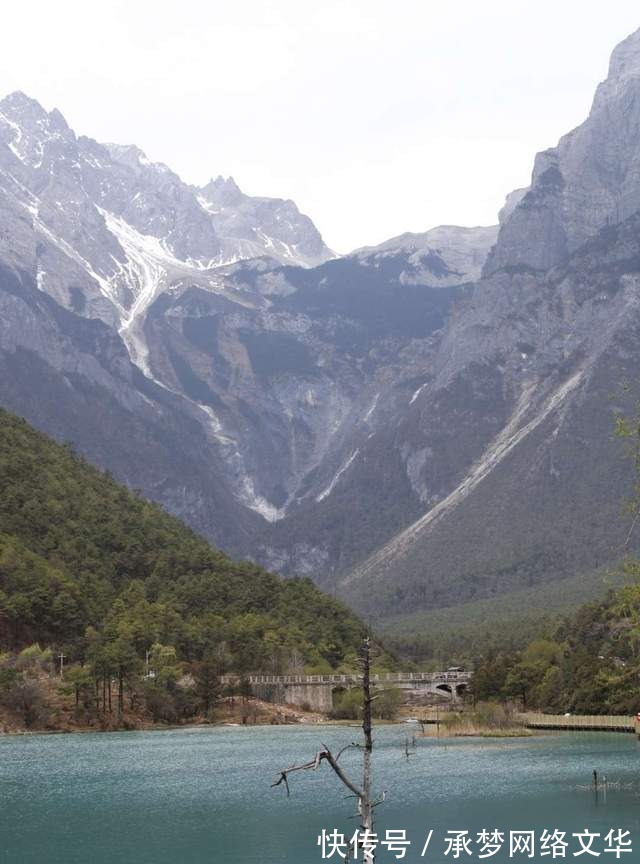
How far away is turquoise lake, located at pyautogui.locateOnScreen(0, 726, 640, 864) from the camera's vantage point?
247 feet

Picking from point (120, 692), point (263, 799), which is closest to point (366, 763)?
point (263, 799)

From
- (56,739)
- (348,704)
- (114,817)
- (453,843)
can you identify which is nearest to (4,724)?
(56,739)

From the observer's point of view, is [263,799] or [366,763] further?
[263,799]

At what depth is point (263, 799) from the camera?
92375 millimetres

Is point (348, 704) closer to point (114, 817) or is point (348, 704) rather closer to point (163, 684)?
point (163, 684)

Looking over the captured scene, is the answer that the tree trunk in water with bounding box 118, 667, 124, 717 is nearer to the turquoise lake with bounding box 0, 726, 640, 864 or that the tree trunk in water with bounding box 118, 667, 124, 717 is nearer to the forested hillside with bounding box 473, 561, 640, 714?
the turquoise lake with bounding box 0, 726, 640, 864

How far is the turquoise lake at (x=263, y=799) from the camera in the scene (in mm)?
75375

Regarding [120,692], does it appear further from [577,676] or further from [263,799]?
[263,799]

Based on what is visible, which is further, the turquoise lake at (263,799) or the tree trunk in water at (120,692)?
the tree trunk in water at (120,692)

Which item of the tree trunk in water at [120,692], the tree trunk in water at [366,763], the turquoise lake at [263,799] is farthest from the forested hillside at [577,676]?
the tree trunk in water at [366,763]

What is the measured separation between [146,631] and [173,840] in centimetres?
11133

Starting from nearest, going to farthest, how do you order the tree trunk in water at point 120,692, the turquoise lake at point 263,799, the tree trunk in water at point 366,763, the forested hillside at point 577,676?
the tree trunk in water at point 366,763
the turquoise lake at point 263,799
the forested hillside at point 577,676
the tree trunk in water at point 120,692

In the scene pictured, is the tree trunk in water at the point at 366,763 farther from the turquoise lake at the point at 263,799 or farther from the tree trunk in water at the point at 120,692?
the tree trunk in water at the point at 120,692

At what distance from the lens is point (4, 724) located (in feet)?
514
